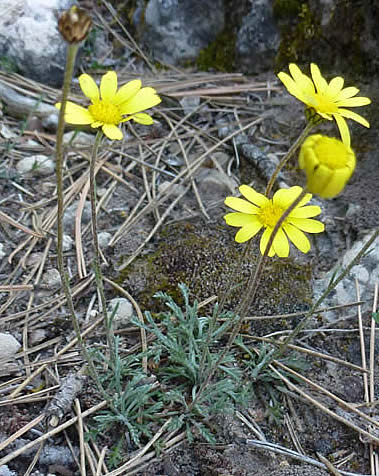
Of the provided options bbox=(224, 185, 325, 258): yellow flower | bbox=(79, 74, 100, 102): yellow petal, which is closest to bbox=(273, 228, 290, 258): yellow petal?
bbox=(224, 185, 325, 258): yellow flower

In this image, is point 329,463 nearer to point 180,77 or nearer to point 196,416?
point 196,416

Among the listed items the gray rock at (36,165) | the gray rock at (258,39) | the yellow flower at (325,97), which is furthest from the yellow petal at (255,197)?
the gray rock at (258,39)

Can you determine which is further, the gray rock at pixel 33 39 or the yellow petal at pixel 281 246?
the gray rock at pixel 33 39

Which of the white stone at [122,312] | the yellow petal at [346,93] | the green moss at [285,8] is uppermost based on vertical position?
the green moss at [285,8]

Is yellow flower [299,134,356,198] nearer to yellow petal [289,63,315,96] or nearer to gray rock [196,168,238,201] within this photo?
yellow petal [289,63,315,96]

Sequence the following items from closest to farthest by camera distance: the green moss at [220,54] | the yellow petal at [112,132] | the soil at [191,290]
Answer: the yellow petal at [112,132] < the soil at [191,290] < the green moss at [220,54]

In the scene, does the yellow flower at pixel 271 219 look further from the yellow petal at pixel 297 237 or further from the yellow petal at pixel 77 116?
the yellow petal at pixel 77 116
